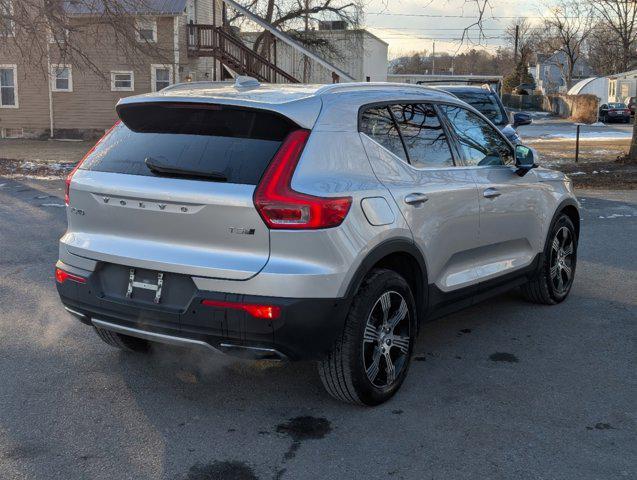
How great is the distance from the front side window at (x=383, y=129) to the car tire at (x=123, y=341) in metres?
1.99

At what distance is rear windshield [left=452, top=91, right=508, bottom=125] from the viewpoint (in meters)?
12.3

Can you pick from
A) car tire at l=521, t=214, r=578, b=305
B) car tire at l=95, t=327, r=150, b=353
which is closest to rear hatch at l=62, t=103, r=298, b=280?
car tire at l=95, t=327, r=150, b=353

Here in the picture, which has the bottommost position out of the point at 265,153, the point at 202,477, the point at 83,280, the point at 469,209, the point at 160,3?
the point at 202,477

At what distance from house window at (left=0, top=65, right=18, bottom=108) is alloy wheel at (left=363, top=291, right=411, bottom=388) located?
29040mm

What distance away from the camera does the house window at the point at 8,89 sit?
97.7 feet

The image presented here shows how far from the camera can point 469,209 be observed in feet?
16.1

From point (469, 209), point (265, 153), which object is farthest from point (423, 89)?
point (265, 153)

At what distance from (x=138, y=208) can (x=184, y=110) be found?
61 centimetres

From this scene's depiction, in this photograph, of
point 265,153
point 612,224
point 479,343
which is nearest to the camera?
point 265,153

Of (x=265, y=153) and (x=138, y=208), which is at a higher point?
(x=265, y=153)

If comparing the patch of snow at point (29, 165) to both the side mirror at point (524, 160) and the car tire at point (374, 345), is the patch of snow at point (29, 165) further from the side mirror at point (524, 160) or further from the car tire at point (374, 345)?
the car tire at point (374, 345)

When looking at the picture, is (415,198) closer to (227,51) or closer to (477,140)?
(477,140)

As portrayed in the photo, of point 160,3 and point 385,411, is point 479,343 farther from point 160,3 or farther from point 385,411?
point 160,3

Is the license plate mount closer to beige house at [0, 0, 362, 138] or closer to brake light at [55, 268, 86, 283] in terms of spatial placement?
brake light at [55, 268, 86, 283]
